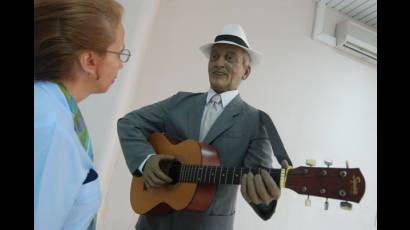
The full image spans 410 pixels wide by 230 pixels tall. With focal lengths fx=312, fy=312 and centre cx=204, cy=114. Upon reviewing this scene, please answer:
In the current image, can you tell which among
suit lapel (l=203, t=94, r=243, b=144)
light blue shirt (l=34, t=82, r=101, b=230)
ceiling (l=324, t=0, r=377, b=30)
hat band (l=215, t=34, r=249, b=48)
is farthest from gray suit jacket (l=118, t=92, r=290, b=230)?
ceiling (l=324, t=0, r=377, b=30)

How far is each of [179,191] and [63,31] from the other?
628 millimetres

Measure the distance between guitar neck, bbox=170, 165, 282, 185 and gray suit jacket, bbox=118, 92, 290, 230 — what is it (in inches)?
4.6

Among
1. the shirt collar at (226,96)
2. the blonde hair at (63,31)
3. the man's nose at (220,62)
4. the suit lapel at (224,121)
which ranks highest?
the man's nose at (220,62)

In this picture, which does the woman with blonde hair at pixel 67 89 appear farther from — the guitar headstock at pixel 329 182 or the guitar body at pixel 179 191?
the guitar headstock at pixel 329 182

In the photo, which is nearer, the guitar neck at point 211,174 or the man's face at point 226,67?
the guitar neck at point 211,174

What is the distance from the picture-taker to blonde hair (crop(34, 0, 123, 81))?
572 millimetres

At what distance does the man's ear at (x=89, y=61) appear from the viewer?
0.63 m

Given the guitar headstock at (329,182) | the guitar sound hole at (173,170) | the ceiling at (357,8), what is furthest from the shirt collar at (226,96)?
the ceiling at (357,8)

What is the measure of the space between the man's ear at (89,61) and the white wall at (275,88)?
2.91 feet

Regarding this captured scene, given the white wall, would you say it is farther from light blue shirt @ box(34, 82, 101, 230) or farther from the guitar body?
light blue shirt @ box(34, 82, 101, 230)

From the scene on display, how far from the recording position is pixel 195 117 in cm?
121

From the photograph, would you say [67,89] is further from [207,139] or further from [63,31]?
[207,139]
